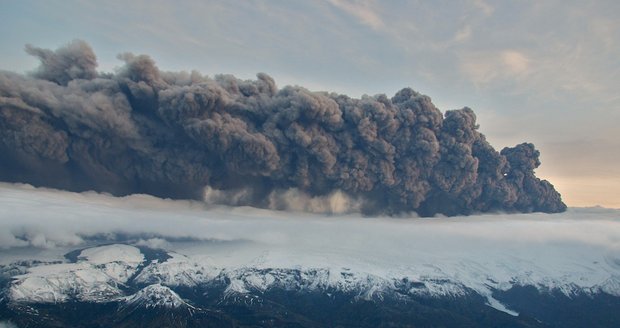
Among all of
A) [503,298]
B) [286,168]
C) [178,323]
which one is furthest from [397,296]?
[286,168]

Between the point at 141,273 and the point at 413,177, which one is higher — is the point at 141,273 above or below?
below

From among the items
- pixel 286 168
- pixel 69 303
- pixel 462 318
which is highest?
pixel 286 168

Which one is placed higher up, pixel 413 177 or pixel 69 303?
pixel 413 177

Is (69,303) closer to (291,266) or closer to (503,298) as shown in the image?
(291,266)

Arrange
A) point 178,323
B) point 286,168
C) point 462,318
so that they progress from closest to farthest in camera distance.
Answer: point 286,168
point 178,323
point 462,318

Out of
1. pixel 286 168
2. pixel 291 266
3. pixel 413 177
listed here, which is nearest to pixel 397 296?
pixel 291 266

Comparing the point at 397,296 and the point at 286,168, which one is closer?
the point at 286,168

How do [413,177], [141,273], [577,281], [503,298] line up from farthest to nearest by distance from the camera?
1. [141,273]
2. [577,281]
3. [503,298]
4. [413,177]

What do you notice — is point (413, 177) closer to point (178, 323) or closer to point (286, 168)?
point (286, 168)

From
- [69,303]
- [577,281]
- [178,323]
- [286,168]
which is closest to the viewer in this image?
[286,168]
